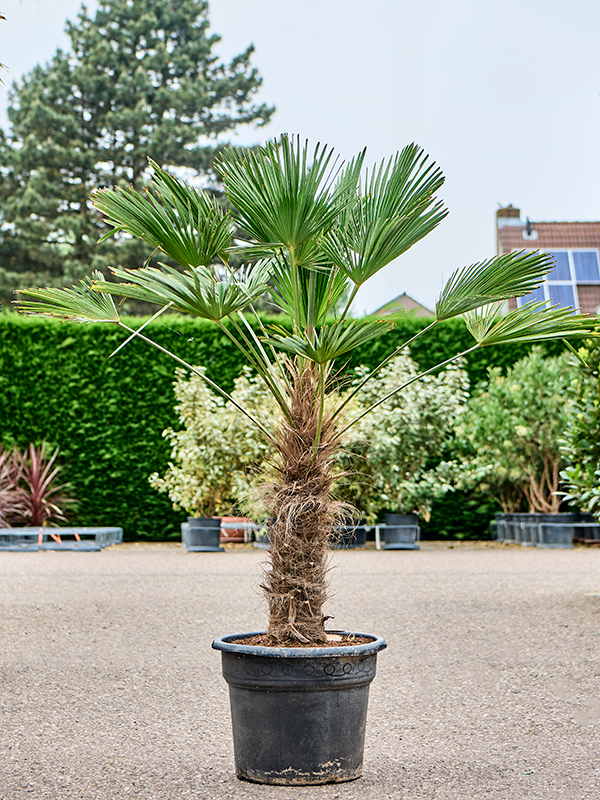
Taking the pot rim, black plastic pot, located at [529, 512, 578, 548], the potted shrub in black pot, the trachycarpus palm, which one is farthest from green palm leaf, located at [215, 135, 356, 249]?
black plastic pot, located at [529, 512, 578, 548]

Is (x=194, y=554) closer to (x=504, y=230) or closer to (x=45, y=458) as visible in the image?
(x=45, y=458)

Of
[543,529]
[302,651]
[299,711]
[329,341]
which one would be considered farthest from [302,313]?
[543,529]

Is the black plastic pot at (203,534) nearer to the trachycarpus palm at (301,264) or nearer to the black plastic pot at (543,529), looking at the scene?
the black plastic pot at (543,529)

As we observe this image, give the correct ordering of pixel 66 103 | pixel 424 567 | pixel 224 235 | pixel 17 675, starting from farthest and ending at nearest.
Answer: pixel 66 103, pixel 424 567, pixel 17 675, pixel 224 235

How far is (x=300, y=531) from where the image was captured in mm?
2633

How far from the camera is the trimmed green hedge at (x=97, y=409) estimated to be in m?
11.0

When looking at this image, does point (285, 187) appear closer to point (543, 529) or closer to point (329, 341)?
point (329, 341)

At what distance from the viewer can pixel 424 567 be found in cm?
815

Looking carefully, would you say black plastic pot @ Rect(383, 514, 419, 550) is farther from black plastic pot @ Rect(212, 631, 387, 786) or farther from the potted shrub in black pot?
black plastic pot @ Rect(212, 631, 387, 786)

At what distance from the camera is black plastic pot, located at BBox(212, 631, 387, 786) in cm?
242

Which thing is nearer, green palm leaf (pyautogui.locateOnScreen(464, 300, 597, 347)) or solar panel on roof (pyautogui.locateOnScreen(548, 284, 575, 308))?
green palm leaf (pyautogui.locateOnScreen(464, 300, 597, 347))

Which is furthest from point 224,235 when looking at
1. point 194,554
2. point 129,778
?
point 194,554

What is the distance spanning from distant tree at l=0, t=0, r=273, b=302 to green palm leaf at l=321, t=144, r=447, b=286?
1770 centimetres

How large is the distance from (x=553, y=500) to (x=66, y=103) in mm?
16727
